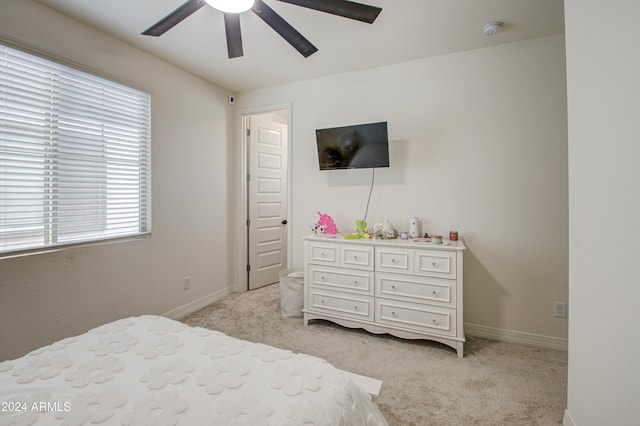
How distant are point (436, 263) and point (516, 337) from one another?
1.06 metres

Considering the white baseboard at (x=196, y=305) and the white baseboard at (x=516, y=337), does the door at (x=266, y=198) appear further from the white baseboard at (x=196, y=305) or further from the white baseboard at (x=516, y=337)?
the white baseboard at (x=516, y=337)

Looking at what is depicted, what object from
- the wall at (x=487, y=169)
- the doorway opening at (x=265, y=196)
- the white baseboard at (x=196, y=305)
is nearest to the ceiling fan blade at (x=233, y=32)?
the wall at (x=487, y=169)

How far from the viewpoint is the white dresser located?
2.24 metres

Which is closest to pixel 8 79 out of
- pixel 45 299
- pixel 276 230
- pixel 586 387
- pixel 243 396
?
pixel 45 299

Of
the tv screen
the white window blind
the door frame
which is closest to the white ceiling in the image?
the white window blind

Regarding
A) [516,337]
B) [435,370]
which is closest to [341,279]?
[435,370]

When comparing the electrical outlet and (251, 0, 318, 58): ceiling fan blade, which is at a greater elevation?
(251, 0, 318, 58): ceiling fan blade

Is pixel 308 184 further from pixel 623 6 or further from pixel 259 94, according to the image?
pixel 623 6

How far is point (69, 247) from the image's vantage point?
2.12m

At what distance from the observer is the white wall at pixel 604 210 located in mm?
1036

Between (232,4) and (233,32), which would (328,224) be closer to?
(233,32)

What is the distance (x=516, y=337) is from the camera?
2.47m

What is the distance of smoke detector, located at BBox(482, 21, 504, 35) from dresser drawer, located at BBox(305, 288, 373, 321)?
2.38 meters

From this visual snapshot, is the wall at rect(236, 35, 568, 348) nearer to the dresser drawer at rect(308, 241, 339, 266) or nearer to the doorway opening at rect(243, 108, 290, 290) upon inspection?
the dresser drawer at rect(308, 241, 339, 266)
